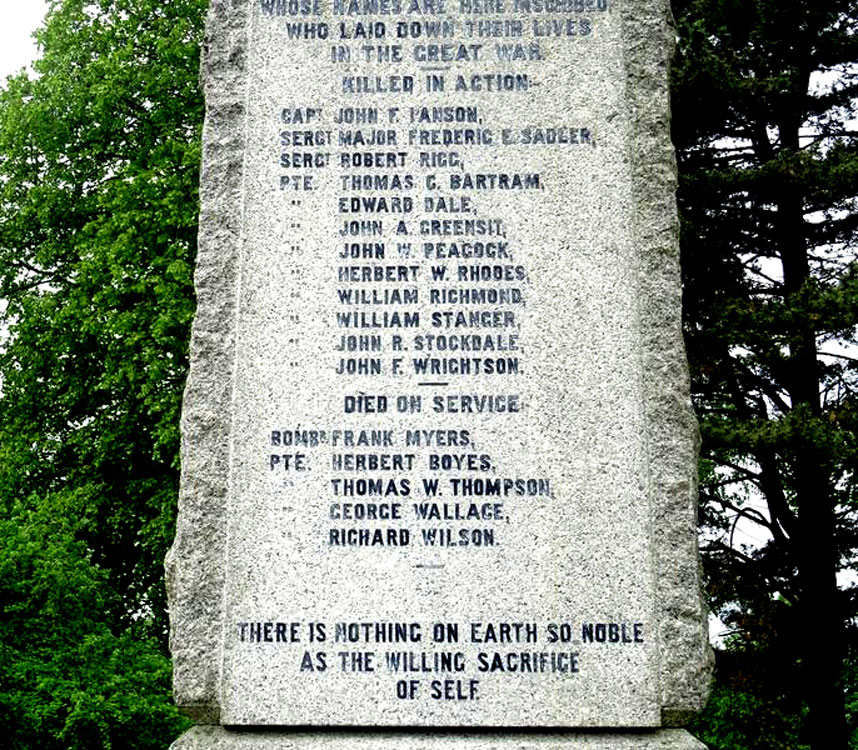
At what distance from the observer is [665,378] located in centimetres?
407

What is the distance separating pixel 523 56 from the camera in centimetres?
445

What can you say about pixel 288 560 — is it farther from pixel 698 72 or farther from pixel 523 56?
pixel 698 72

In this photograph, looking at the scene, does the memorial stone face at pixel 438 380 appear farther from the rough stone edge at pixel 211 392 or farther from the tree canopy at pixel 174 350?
the tree canopy at pixel 174 350

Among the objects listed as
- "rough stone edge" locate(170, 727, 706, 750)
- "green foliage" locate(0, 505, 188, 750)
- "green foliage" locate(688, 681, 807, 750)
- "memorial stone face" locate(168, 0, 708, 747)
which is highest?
"memorial stone face" locate(168, 0, 708, 747)

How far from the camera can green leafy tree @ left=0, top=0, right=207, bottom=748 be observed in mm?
14602

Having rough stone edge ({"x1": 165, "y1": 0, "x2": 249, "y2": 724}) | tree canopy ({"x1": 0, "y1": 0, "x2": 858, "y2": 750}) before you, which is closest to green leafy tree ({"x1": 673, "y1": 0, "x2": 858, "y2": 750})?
tree canopy ({"x1": 0, "y1": 0, "x2": 858, "y2": 750})

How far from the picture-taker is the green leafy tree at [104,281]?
14.6m

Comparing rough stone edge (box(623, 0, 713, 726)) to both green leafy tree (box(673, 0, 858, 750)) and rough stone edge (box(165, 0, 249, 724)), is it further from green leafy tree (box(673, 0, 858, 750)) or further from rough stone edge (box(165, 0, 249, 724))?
green leafy tree (box(673, 0, 858, 750))

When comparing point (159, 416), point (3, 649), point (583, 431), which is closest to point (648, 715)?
point (583, 431)

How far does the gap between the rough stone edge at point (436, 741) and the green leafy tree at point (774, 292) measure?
25.6 feet

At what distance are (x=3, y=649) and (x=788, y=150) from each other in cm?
1023

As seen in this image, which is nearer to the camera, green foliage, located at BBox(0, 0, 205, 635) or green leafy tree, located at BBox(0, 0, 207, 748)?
green leafy tree, located at BBox(0, 0, 207, 748)

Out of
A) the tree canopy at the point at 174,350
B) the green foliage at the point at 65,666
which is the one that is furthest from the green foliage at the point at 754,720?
the green foliage at the point at 65,666

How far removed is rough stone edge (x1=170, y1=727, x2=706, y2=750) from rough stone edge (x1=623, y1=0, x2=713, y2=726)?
5.1 inches
